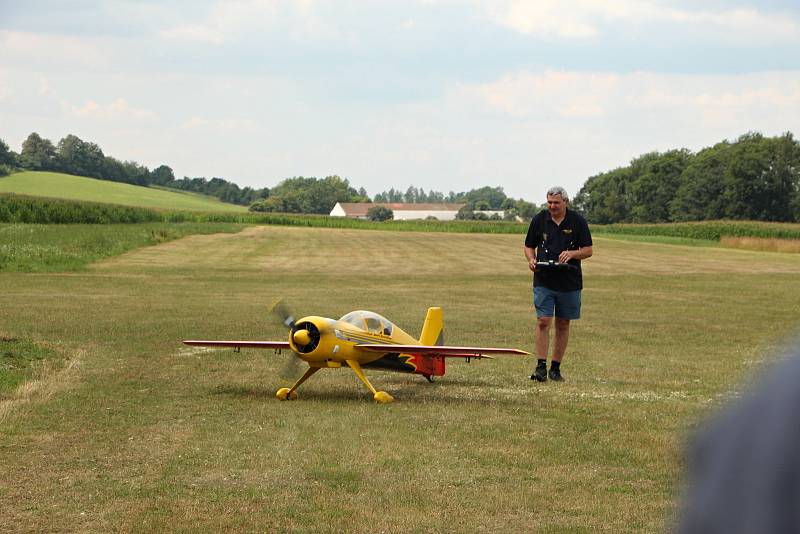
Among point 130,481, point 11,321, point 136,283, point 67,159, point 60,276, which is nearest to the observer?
point 130,481

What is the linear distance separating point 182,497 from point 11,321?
13.8 m

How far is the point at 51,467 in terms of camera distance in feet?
26.6

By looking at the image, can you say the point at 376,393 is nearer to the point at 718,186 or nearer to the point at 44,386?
the point at 44,386

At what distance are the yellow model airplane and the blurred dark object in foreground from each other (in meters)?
10.1

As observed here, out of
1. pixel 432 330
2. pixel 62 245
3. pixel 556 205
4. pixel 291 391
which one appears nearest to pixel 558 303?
pixel 556 205

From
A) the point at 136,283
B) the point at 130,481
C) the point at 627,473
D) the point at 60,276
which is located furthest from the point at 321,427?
the point at 60,276

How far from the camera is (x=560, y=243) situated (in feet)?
40.7

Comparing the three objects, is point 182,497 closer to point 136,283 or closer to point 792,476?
point 792,476

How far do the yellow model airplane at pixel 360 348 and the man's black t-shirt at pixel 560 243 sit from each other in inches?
43.7

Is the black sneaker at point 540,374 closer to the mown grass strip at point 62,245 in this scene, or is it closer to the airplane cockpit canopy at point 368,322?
the airplane cockpit canopy at point 368,322

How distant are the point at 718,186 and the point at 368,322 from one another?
135 metres

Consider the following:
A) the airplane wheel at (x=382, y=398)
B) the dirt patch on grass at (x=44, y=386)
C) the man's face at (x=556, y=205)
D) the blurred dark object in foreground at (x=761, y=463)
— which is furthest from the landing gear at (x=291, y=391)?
the blurred dark object in foreground at (x=761, y=463)

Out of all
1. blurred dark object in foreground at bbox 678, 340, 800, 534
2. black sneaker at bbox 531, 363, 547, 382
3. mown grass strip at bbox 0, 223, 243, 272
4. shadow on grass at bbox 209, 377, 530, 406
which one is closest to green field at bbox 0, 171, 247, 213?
mown grass strip at bbox 0, 223, 243, 272

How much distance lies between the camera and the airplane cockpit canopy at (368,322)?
11600 millimetres
